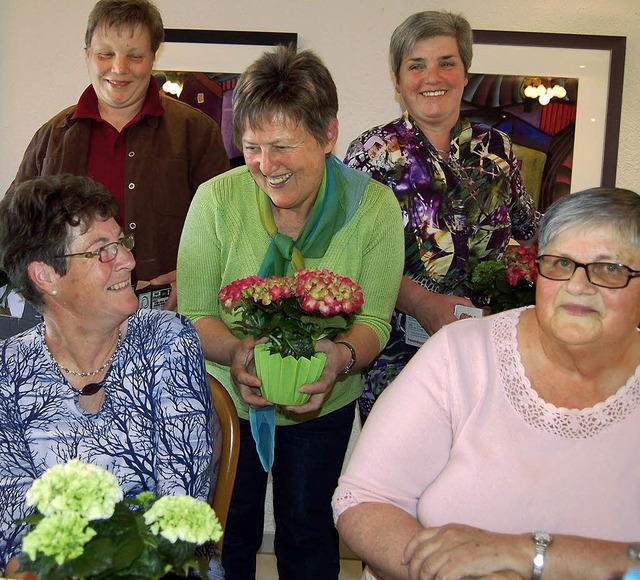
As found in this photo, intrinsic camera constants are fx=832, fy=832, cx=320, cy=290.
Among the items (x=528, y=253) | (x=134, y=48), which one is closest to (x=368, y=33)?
(x=134, y=48)

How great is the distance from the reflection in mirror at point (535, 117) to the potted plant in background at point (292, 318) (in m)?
1.76

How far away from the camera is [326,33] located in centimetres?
360

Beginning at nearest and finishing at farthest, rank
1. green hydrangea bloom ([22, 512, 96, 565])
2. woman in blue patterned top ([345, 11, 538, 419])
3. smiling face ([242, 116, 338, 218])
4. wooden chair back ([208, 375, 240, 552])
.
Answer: green hydrangea bloom ([22, 512, 96, 565])
wooden chair back ([208, 375, 240, 552])
smiling face ([242, 116, 338, 218])
woman in blue patterned top ([345, 11, 538, 419])

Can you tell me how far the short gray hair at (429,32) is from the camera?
2887 mm

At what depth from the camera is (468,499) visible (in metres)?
1.69

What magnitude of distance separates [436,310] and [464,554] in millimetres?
1293

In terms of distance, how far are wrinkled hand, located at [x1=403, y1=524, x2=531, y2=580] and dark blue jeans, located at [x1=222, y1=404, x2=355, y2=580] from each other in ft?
3.13

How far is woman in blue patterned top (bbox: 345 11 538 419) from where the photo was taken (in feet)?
9.34

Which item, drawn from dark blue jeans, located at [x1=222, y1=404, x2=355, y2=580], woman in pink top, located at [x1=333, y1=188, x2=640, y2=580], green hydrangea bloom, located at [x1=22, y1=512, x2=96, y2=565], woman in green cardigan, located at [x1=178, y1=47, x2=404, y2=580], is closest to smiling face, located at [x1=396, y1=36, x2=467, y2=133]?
woman in green cardigan, located at [x1=178, y1=47, x2=404, y2=580]

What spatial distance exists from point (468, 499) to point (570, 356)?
359mm

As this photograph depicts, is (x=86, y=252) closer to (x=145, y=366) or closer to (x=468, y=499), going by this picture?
(x=145, y=366)

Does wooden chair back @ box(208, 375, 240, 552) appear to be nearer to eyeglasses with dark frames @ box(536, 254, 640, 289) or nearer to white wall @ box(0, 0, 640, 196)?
eyeglasses with dark frames @ box(536, 254, 640, 289)

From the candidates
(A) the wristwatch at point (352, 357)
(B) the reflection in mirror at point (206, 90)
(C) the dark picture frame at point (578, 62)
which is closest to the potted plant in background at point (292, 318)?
(A) the wristwatch at point (352, 357)

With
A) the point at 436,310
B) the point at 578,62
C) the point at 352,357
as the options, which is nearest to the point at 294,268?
the point at 352,357
